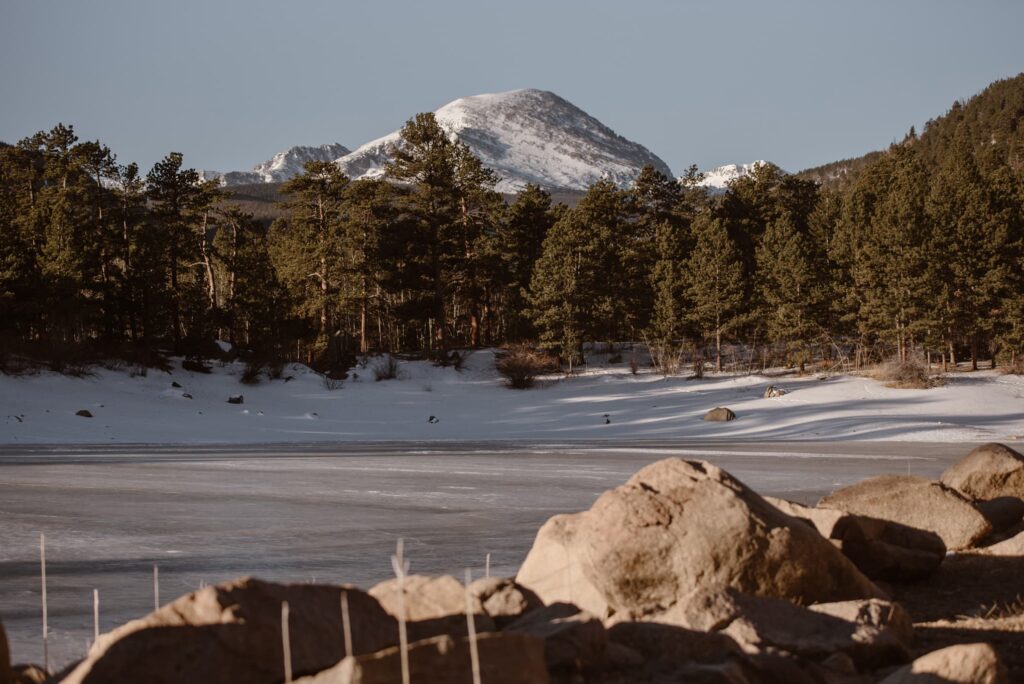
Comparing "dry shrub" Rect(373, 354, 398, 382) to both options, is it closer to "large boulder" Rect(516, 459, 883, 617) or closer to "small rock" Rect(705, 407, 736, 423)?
"small rock" Rect(705, 407, 736, 423)

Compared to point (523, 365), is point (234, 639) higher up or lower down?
lower down

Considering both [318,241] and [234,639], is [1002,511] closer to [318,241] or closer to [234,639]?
[234,639]

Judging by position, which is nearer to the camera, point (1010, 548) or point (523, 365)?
point (1010, 548)

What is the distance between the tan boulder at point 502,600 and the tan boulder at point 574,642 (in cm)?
64

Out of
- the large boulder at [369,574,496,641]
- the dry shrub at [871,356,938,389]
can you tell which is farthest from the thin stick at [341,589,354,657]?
the dry shrub at [871,356,938,389]

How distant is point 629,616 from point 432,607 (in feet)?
4.55

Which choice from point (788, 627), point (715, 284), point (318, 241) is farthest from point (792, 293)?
point (788, 627)

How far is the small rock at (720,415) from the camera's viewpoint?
32.9m

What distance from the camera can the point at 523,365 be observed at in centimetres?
4341

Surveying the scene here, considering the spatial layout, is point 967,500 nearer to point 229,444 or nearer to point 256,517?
point 256,517

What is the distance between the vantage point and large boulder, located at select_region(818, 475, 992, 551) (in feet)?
29.3

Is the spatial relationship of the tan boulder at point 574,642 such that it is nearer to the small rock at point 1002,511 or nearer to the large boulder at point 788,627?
the large boulder at point 788,627

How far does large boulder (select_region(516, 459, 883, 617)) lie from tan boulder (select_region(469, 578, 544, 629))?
565 millimetres

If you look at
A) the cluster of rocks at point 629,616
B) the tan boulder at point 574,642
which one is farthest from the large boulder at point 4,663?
the tan boulder at point 574,642
